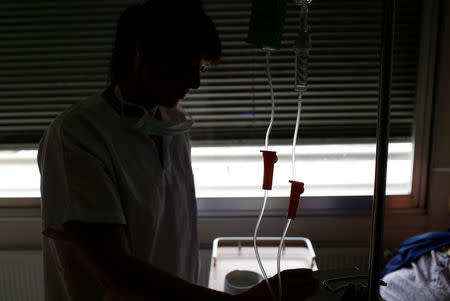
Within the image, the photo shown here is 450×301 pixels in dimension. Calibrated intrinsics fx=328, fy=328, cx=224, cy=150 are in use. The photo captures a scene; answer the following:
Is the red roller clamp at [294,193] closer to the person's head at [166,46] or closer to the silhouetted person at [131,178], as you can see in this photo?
the silhouetted person at [131,178]

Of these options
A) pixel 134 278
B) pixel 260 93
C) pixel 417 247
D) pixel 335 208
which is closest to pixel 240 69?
pixel 260 93

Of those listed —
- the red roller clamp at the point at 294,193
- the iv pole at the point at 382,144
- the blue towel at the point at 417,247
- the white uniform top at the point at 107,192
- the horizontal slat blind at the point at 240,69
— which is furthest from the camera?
the horizontal slat blind at the point at 240,69

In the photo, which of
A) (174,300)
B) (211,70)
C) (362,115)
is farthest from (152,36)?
(362,115)

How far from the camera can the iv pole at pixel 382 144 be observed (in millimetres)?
382

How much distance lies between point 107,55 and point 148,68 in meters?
1.02

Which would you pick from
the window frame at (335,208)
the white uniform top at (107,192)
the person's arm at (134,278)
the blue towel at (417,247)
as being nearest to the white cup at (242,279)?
the white uniform top at (107,192)

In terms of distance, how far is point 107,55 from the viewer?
1.74 m

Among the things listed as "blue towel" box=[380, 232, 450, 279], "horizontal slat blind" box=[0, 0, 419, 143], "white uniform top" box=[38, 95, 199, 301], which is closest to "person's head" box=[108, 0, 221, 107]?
"white uniform top" box=[38, 95, 199, 301]

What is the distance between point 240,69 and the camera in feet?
5.74

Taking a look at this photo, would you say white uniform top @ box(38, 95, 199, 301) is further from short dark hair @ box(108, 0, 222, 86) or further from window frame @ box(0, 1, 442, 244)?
window frame @ box(0, 1, 442, 244)

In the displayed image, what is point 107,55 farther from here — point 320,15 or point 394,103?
point 394,103

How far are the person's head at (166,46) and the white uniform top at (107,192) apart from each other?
127 mm

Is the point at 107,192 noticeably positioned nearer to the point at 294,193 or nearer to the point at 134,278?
the point at 134,278

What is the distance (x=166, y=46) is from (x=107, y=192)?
39 centimetres
